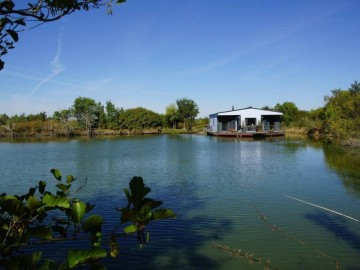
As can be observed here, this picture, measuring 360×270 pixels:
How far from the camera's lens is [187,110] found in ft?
270

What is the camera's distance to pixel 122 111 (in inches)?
3120

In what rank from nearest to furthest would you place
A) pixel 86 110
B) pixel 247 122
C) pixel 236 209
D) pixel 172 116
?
pixel 236 209, pixel 247 122, pixel 86 110, pixel 172 116

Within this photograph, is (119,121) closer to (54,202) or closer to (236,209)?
(236,209)

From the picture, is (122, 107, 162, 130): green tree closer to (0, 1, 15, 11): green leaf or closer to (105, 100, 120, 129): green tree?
(105, 100, 120, 129): green tree

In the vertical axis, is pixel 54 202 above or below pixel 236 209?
above

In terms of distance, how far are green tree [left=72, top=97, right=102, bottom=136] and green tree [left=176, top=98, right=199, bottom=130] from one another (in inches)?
705

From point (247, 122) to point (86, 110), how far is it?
35423mm

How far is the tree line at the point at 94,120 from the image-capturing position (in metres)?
70.6

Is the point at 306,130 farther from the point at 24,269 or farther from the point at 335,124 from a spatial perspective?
the point at 24,269

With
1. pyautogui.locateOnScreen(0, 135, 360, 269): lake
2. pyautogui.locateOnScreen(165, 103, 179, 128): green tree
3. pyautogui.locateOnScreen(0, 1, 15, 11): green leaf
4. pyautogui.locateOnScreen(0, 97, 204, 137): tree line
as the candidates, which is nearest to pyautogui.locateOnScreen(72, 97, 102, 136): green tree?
pyautogui.locateOnScreen(0, 97, 204, 137): tree line

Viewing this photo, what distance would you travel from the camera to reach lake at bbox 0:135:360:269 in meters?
7.34

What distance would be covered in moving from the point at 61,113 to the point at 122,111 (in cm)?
1298

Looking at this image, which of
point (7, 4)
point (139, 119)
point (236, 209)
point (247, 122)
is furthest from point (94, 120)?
point (7, 4)

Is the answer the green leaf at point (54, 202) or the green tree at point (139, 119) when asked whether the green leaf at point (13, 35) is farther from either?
the green tree at point (139, 119)
